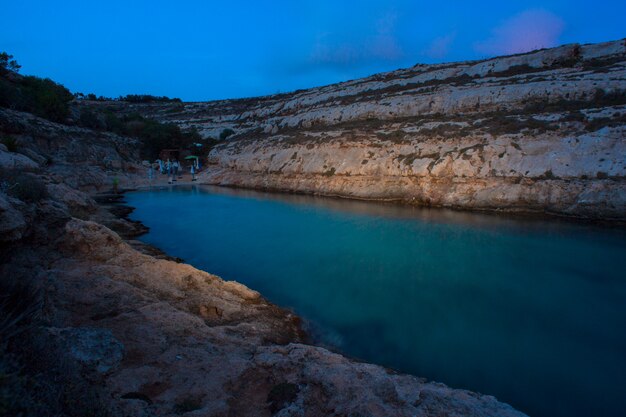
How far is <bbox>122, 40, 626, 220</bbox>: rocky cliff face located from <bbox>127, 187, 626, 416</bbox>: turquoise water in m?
2.55

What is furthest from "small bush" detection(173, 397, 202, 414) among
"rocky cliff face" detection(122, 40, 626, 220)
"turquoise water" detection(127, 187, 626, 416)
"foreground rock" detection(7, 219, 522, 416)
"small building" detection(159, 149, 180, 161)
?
"small building" detection(159, 149, 180, 161)

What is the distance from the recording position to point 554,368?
683cm

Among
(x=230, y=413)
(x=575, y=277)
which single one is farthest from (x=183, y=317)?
(x=575, y=277)

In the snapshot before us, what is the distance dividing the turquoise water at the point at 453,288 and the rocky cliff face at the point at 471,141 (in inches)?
101

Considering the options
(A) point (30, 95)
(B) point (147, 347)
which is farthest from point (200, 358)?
(A) point (30, 95)

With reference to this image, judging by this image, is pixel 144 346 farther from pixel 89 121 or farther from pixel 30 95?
pixel 89 121

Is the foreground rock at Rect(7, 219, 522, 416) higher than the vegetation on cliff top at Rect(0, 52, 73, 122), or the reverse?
the vegetation on cliff top at Rect(0, 52, 73, 122)

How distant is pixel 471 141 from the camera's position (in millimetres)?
23234

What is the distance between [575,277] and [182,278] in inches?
489

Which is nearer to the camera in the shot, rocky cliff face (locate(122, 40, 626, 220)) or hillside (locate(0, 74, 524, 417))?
hillside (locate(0, 74, 524, 417))

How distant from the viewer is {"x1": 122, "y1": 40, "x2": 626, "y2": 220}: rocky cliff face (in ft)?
61.8

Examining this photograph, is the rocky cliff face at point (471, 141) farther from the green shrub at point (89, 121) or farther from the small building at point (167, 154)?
the green shrub at point (89, 121)

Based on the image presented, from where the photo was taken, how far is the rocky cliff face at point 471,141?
61.8 feet

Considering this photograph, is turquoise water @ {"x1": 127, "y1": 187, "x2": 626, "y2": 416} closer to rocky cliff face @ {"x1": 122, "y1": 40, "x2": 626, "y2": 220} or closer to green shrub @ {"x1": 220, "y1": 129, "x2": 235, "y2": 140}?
rocky cliff face @ {"x1": 122, "y1": 40, "x2": 626, "y2": 220}
